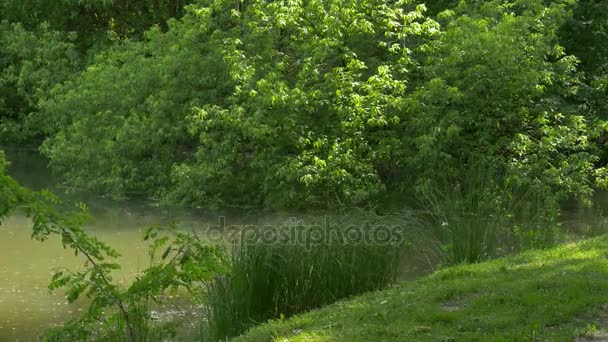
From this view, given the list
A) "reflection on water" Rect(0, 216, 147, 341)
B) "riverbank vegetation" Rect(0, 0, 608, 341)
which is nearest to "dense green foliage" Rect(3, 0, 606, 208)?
"riverbank vegetation" Rect(0, 0, 608, 341)

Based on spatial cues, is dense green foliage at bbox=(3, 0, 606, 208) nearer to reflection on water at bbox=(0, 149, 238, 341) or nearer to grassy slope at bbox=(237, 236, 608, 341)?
reflection on water at bbox=(0, 149, 238, 341)

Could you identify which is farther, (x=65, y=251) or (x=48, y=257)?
(x=65, y=251)

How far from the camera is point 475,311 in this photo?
20.9 ft

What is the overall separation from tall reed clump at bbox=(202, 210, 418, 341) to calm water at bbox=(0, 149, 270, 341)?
0.74 m

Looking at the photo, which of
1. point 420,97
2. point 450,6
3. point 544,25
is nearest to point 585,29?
point 450,6

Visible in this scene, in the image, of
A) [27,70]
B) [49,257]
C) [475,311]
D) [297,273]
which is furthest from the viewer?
[27,70]

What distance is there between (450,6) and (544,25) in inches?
163

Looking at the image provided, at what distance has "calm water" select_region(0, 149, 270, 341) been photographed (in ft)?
31.2

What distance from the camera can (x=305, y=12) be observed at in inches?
611

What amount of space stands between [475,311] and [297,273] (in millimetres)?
1909

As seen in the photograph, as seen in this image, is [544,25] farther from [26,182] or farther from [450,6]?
[26,182]

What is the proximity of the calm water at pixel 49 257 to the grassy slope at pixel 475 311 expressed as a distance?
172 centimetres

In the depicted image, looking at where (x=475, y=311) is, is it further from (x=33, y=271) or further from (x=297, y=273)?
(x=33, y=271)

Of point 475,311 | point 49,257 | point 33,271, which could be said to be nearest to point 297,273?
point 475,311
